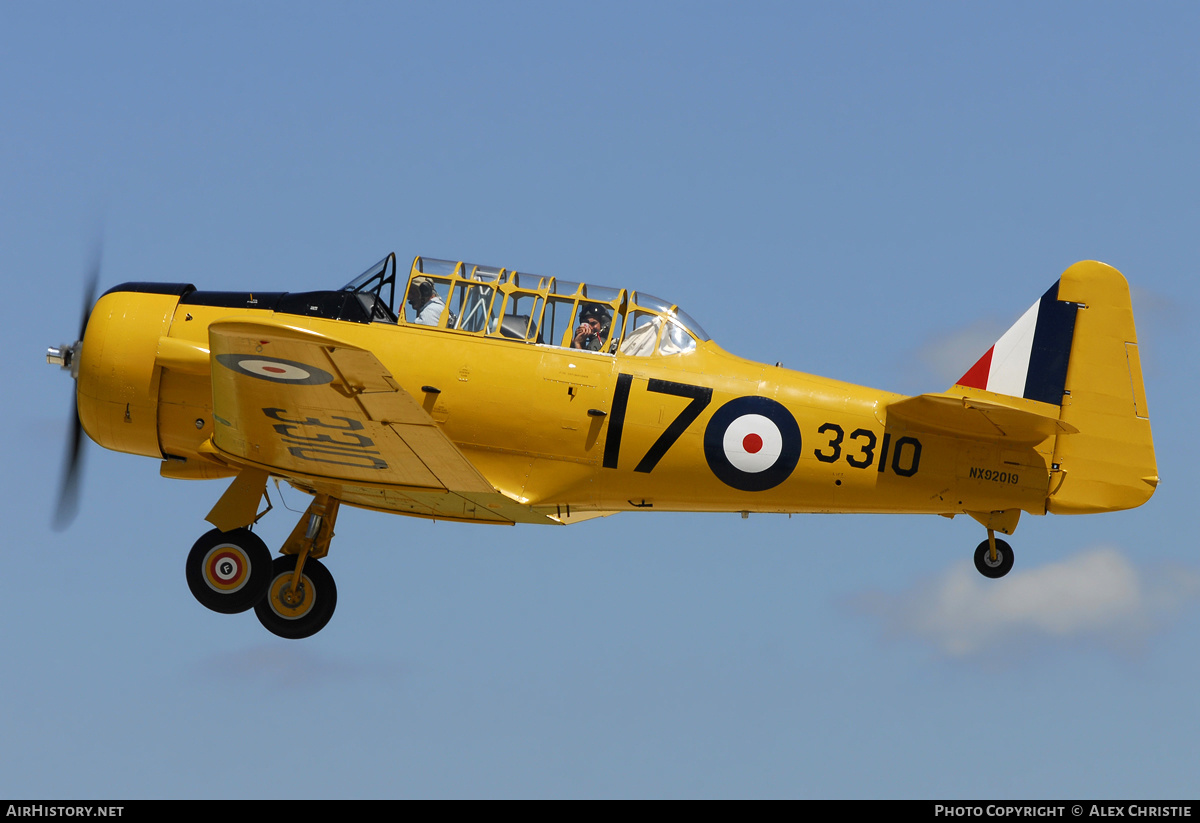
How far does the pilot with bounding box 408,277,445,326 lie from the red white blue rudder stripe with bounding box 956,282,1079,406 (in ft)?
15.9

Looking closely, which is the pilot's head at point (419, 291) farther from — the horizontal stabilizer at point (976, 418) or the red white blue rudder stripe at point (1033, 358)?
the red white blue rudder stripe at point (1033, 358)

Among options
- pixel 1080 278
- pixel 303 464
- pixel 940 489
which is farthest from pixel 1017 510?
pixel 303 464

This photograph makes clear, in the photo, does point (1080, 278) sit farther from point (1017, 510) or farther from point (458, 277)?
point (458, 277)

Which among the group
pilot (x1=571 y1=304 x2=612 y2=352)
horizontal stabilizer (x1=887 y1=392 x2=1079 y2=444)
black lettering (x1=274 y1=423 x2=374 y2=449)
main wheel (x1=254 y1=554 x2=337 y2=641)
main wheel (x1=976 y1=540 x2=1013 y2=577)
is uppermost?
pilot (x1=571 y1=304 x2=612 y2=352)

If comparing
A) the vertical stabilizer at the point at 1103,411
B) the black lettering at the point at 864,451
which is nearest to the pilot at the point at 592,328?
the black lettering at the point at 864,451

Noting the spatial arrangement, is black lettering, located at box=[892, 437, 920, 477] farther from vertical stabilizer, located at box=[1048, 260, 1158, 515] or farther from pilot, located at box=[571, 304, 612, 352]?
pilot, located at box=[571, 304, 612, 352]

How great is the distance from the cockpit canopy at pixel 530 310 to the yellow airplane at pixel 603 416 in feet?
0.06

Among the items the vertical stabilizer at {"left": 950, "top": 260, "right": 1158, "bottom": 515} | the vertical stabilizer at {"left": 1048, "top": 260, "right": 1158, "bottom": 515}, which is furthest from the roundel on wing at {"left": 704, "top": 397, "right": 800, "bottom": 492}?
the vertical stabilizer at {"left": 1048, "top": 260, "right": 1158, "bottom": 515}

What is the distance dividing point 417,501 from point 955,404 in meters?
4.89

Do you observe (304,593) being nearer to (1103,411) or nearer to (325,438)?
(325,438)

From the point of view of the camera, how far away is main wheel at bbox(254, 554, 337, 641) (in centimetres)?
1341

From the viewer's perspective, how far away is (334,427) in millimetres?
11758

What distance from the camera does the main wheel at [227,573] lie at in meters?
12.8

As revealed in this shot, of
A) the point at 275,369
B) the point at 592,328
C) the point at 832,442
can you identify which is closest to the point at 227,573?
the point at 275,369
